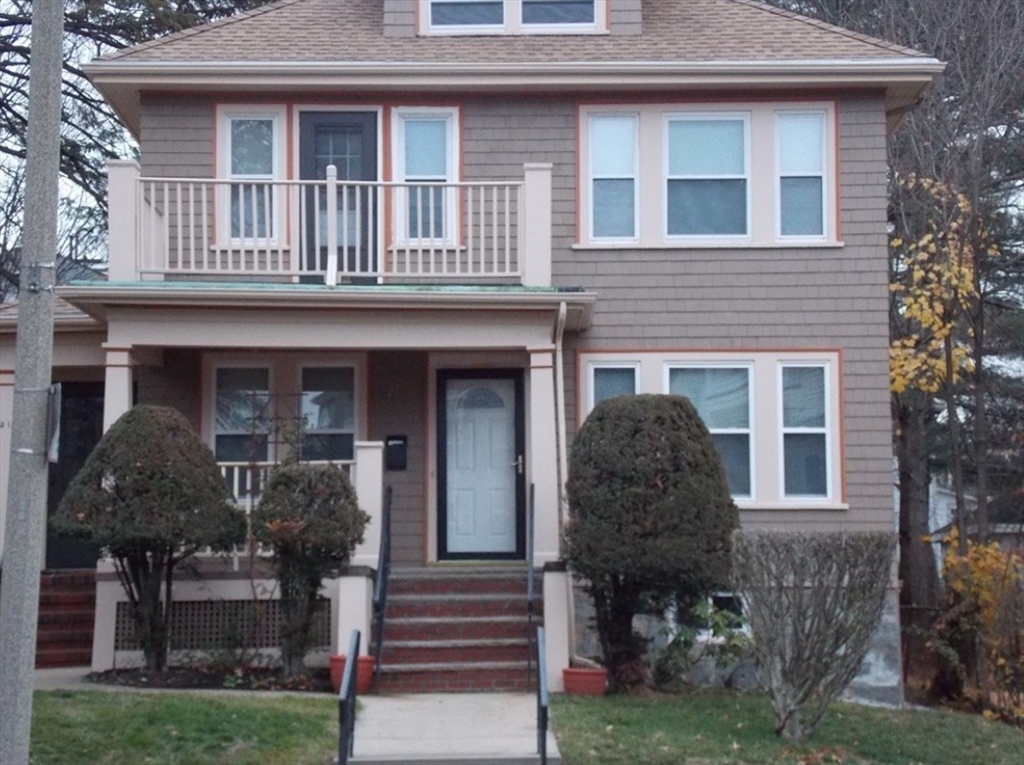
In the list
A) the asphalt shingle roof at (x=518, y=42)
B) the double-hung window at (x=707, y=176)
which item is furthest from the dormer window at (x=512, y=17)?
the double-hung window at (x=707, y=176)

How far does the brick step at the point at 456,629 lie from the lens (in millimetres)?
13984

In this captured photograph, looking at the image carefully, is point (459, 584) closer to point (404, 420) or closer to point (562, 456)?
point (562, 456)

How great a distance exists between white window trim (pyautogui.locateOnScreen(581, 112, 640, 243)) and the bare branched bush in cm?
576

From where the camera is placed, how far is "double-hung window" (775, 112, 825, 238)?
1634 cm

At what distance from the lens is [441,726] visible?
1162cm

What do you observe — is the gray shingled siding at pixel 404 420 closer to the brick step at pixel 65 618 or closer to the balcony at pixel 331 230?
the balcony at pixel 331 230

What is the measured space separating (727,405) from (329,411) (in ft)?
14.4

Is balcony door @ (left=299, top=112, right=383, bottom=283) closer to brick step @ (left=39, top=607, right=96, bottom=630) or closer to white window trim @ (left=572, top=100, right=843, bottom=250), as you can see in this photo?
white window trim @ (left=572, top=100, right=843, bottom=250)

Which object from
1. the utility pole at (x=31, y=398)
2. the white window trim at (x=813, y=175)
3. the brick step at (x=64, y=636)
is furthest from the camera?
the white window trim at (x=813, y=175)

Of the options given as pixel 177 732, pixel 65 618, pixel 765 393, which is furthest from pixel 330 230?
pixel 177 732

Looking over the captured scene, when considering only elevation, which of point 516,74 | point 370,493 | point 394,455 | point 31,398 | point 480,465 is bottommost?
point 370,493

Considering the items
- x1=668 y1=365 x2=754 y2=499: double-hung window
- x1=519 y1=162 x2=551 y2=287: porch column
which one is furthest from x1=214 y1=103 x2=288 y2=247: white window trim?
x1=668 y1=365 x2=754 y2=499: double-hung window

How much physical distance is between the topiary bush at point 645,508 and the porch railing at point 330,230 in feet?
9.05

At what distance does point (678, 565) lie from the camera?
12555mm
